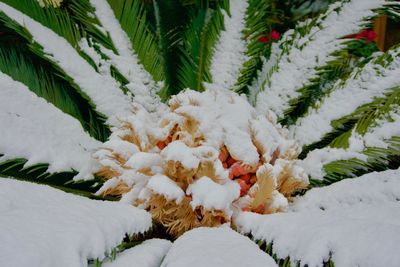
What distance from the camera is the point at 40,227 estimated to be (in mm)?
375

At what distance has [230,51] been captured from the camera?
1053mm

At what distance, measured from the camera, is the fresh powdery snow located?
38cm

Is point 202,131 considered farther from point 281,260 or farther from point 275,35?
point 275,35

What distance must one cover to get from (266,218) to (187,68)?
0.57 metres

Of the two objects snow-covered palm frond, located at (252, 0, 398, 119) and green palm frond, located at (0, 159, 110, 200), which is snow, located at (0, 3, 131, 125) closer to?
green palm frond, located at (0, 159, 110, 200)

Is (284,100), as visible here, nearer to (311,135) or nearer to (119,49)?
(311,135)

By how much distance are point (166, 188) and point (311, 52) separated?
1.70ft

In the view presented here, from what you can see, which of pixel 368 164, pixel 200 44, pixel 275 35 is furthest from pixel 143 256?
pixel 275 35

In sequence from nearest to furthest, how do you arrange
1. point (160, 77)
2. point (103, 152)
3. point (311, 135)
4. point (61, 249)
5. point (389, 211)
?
point (61, 249)
point (389, 211)
point (103, 152)
point (311, 135)
point (160, 77)

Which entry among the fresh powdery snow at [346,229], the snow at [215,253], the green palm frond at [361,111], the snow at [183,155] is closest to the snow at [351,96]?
the green palm frond at [361,111]

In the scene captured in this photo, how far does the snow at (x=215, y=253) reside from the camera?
387 mm

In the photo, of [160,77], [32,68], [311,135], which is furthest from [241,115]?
[32,68]

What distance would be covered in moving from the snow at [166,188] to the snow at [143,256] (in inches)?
3.7

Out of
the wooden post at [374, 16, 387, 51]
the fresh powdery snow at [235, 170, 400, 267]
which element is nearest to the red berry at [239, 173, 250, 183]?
the fresh powdery snow at [235, 170, 400, 267]
